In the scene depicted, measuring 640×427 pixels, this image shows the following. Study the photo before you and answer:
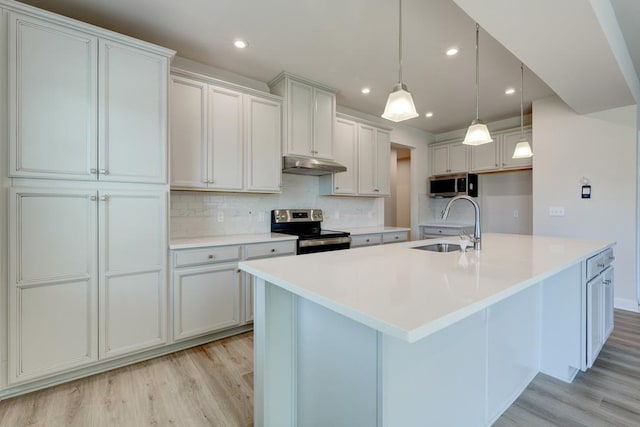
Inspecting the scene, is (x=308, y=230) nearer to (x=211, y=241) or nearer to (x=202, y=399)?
(x=211, y=241)

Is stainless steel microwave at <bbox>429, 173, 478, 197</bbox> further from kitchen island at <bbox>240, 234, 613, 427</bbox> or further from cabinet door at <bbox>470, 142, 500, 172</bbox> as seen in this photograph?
kitchen island at <bbox>240, 234, 613, 427</bbox>

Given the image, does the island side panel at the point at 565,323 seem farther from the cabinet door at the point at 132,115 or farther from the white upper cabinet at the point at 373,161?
the cabinet door at the point at 132,115

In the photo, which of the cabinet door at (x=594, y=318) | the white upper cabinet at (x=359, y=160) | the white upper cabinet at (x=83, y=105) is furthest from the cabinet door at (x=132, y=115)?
the cabinet door at (x=594, y=318)

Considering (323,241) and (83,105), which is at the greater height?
(83,105)

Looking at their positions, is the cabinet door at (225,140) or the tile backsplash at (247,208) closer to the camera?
the cabinet door at (225,140)

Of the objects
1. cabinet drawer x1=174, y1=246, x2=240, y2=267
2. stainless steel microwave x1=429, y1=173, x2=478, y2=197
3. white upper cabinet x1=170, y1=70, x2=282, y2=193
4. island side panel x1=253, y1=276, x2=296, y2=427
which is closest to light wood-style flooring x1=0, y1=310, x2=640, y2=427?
island side panel x1=253, y1=276, x2=296, y2=427

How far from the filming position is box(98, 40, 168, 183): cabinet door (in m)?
2.07

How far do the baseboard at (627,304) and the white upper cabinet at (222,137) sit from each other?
4.20m

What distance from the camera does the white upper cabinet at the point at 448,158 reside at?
5.04 m

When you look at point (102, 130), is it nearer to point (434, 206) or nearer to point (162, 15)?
point (162, 15)

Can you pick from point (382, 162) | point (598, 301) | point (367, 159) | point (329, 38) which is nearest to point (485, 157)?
point (382, 162)

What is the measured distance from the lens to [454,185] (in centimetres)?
496

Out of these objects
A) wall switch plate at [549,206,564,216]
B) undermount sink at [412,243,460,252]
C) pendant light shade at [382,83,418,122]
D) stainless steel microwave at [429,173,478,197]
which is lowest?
undermount sink at [412,243,460,252]

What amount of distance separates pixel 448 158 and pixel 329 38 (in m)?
3.55
